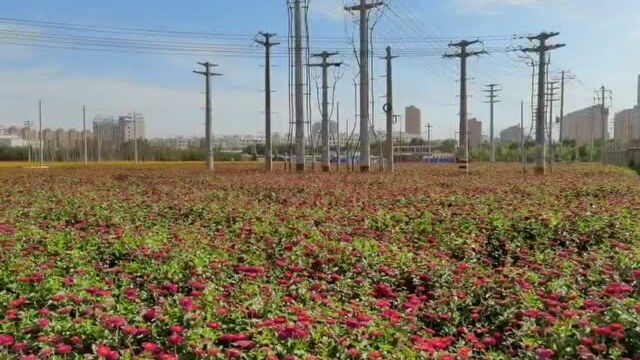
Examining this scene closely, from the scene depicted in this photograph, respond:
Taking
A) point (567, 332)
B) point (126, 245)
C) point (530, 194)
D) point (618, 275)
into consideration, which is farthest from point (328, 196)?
point (567, 332)

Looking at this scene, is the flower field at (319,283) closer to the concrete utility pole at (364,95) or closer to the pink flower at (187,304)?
the pink flower at (187,304)

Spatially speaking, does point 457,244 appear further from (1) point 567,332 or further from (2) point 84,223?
(2) point 84,223

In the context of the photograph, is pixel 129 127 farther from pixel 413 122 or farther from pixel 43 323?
pixel 43 323

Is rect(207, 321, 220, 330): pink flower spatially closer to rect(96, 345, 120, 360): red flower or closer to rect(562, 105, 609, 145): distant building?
rect(96, 345, 120, 360): red flower

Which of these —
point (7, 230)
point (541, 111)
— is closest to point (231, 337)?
point (7, 230)

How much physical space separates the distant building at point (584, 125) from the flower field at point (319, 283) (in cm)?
7237

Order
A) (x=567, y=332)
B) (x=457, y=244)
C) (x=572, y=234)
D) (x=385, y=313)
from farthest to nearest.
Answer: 1. (x=572, y=234)
2. (x=457, y=244)
3. (x=385, y=313)
4. (x=567, y=332)

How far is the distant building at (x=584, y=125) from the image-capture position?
8312 centimetres

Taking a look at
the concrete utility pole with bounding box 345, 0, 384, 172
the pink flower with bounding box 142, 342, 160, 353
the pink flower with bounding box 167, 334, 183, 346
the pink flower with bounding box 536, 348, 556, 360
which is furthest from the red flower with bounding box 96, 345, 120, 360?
the concrete utility pole with bounding box 345, 0, 384, 172

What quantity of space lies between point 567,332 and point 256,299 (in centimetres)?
179

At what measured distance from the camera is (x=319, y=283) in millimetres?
5102

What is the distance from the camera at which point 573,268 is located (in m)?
5.54

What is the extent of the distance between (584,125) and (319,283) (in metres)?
98.1

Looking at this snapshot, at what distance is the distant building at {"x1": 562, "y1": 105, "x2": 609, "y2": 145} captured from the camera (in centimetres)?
8312
